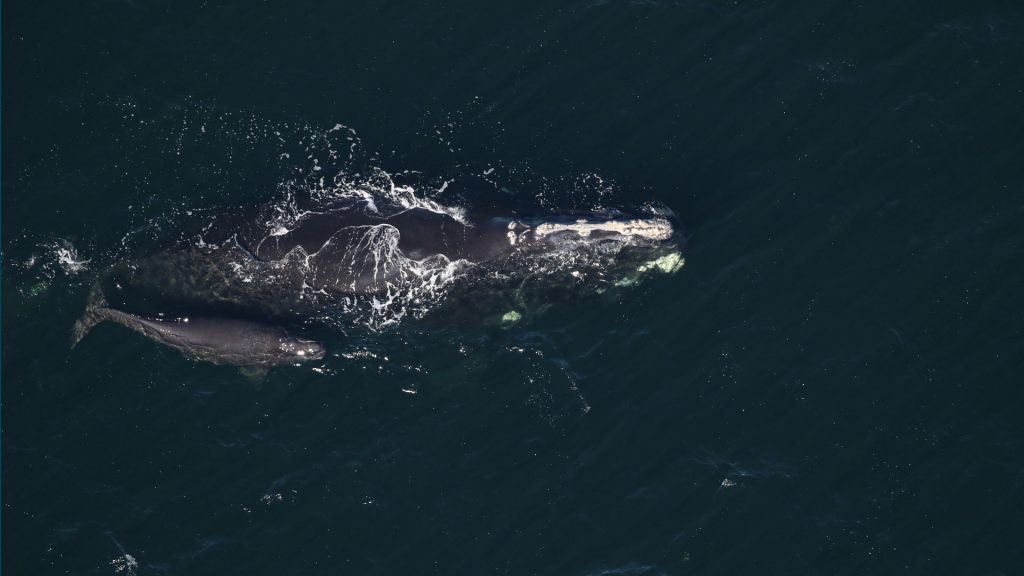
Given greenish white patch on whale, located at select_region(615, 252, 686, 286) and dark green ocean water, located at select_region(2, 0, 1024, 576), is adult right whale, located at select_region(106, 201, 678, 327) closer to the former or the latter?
greenish white patch on whale, located at select_region(615, 252, 686, 286)

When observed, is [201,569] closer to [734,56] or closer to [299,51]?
[299,51]

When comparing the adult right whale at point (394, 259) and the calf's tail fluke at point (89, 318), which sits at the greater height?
the calf's tail fluke at point (89, 318)

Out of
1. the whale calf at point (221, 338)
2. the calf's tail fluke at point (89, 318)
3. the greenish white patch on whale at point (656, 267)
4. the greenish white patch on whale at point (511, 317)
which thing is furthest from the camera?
the greenish white patch on whale at point (656, 267)

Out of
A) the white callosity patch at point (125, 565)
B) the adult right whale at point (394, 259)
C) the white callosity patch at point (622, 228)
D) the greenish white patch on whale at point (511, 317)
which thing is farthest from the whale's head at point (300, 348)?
the white callosity patch at point (622, 228)

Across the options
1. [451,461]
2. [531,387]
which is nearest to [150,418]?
[451,461]

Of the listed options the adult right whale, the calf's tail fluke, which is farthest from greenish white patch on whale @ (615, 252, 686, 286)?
the calf's tail fluke

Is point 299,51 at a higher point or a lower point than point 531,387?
higher

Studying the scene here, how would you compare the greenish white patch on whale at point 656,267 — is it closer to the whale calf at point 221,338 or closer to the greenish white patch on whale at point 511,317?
the greenish white patch on whale at point 511,317
